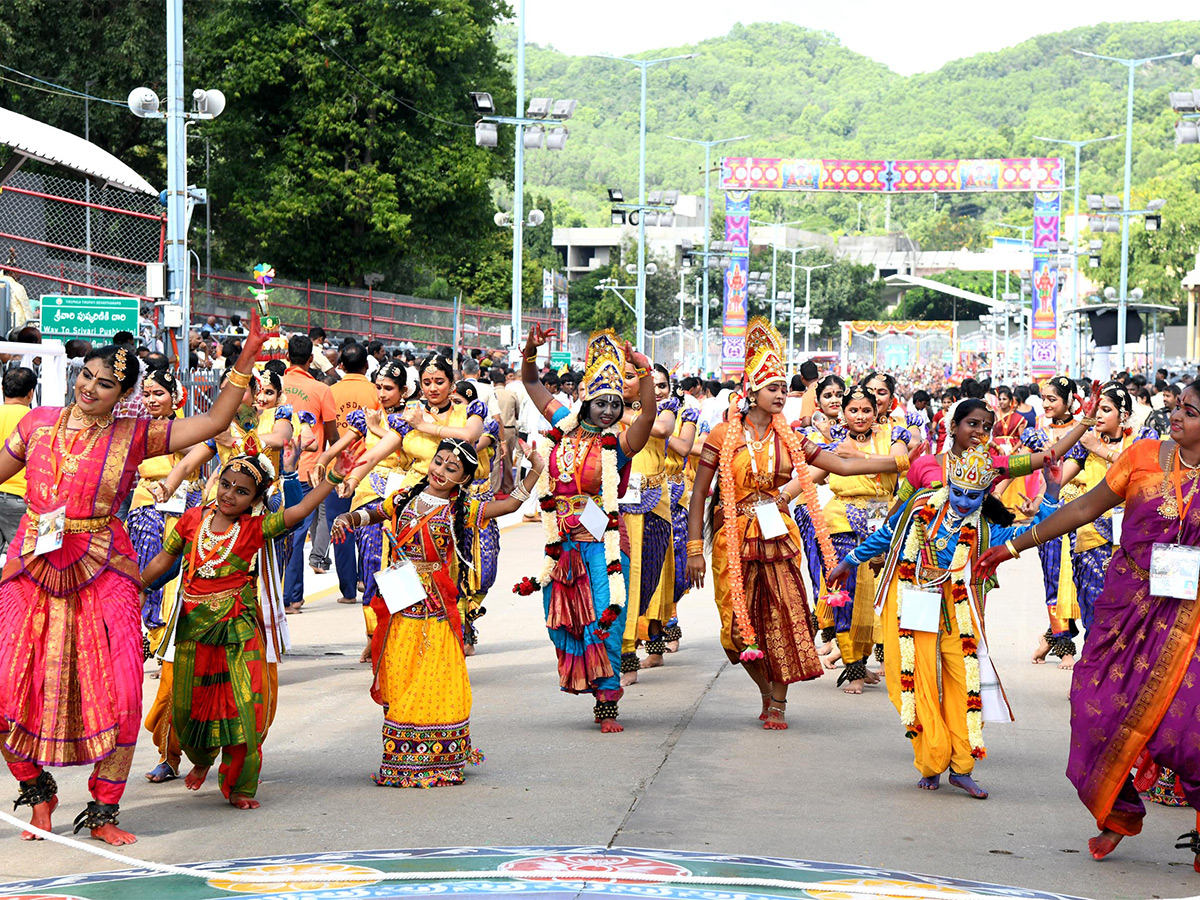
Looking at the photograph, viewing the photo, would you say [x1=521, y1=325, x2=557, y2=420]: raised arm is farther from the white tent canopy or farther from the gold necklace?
the white tent canopy

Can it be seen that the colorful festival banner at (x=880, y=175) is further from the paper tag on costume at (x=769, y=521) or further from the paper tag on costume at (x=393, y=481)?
the paper tag on costume at (x=769, y=521)

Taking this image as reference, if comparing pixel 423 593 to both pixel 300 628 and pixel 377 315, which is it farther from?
pixel 377 315

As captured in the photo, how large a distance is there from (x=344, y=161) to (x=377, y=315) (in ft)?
16.1

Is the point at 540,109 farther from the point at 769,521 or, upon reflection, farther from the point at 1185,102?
the point at 769,521

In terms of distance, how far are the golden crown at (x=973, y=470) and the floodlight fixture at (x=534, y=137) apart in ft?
76.9

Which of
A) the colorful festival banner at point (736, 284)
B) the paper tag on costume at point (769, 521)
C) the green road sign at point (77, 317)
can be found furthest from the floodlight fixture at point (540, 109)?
the paper tag on costume at point (769, 521)

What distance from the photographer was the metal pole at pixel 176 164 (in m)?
17.0

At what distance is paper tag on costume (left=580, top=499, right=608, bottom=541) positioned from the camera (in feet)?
28.5

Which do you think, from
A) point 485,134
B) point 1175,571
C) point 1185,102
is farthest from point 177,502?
point 1185,102

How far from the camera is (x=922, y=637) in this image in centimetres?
739

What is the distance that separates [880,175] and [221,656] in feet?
169

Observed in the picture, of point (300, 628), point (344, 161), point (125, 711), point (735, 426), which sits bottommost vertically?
point (300, 628)

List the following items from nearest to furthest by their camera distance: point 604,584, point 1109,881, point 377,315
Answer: point 1109,881 < point 604,584 < point 377,315

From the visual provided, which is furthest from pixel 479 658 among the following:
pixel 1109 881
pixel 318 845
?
pixel 1109 881
